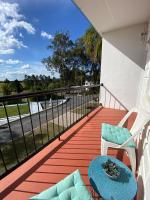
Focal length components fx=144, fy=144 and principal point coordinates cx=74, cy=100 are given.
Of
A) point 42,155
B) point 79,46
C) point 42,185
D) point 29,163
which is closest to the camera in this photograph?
point 42,185

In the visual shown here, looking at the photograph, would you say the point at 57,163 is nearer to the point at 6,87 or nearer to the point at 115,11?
the point at 115,11

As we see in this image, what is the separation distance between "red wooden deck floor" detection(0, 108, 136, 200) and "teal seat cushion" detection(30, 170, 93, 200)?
1.76ft

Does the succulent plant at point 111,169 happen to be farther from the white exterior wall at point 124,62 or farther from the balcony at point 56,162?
the white exterior wall at point 124,62

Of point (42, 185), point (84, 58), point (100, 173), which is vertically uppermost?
point (84, 58)

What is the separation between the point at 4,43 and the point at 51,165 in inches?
1548

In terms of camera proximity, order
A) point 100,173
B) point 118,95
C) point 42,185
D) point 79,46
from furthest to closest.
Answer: point 79,46
point 118,95
point 42,185
point 100,173

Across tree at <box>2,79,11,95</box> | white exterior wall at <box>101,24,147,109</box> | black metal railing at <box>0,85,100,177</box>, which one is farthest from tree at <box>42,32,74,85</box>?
white exterior wall at <box>101,24,147,109</box>

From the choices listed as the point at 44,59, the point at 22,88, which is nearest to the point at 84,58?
the point at 44,59

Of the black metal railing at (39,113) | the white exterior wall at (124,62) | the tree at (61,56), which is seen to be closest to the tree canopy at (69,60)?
the tree at (61,56)

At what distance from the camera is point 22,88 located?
2098 cm

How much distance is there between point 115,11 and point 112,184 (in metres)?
2.99

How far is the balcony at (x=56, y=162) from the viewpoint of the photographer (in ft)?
5.01

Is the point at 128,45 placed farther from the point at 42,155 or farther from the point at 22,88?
the point at 22,88

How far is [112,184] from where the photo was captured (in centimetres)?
116
